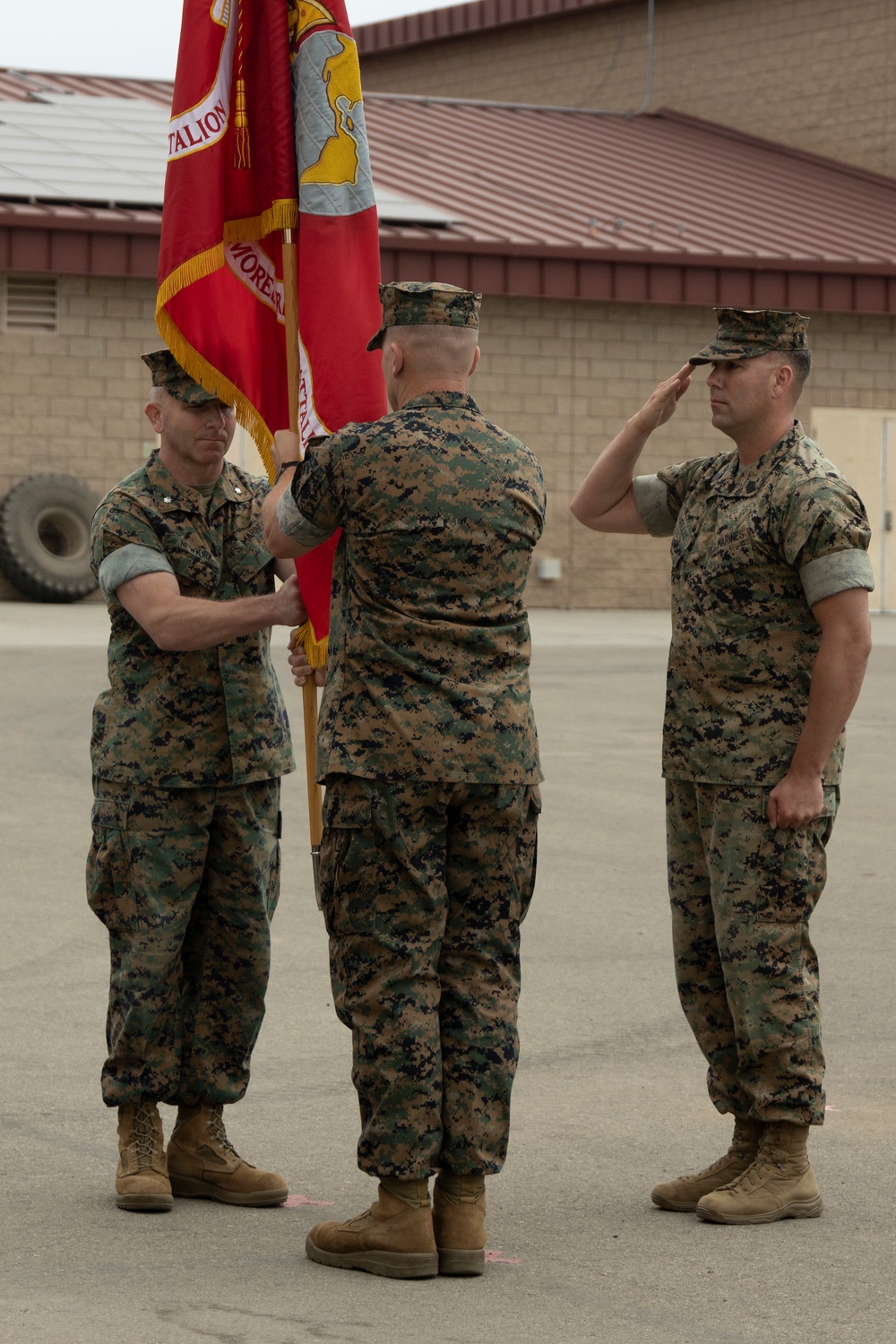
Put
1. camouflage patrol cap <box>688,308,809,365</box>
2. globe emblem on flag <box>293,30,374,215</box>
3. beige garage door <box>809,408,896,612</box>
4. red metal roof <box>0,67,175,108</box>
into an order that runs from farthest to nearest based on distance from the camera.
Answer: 1. red metal roof <box>0,67,175,108</box>
2. beige garage door <box>809,408,896,612</box>
3. globe emblem on flag <box>293,30,374,215</box>
4. camouflage patrol cap <box>688,308,809,365</box>

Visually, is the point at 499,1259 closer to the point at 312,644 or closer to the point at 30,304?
the point at 312,644

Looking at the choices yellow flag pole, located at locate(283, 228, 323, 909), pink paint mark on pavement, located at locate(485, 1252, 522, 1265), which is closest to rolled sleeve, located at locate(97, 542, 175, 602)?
yellow flag pole, located at locate(283, 228, 323, 909)

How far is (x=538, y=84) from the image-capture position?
112 feet

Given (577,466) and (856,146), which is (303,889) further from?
(856,146)

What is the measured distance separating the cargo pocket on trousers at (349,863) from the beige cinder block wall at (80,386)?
1797cm

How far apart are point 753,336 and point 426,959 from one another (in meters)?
1.72

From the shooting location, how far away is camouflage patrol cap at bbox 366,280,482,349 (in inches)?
166

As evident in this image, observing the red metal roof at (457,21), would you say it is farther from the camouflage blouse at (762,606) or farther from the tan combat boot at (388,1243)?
the tan combat boot at (388,1243)

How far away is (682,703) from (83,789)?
6.07 metres

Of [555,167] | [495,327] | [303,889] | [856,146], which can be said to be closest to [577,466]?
[495,327]

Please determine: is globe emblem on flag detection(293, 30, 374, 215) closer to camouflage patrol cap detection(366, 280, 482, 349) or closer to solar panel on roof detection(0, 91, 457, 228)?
camouflage patrol cap detection(366, 280, 482, 349)

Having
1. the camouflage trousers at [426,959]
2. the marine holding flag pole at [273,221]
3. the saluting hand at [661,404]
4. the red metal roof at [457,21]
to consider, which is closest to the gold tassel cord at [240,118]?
the marine holding flag pole at [273,221]

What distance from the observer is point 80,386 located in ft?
72.1

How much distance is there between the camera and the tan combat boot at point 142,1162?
459 centimetres
